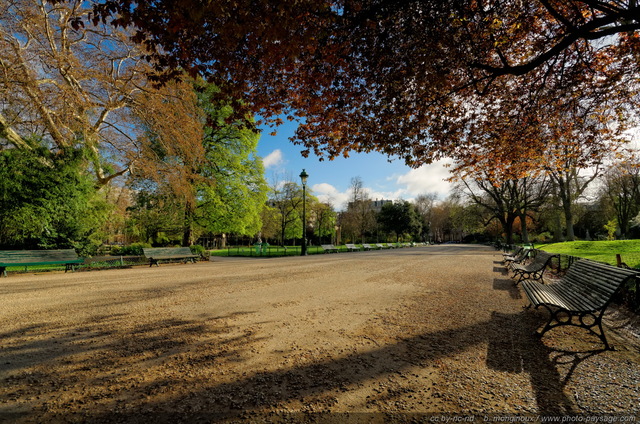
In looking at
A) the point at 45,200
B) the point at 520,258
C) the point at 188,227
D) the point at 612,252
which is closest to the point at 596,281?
the point at 520,258

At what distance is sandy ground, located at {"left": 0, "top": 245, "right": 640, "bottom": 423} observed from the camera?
2379mm

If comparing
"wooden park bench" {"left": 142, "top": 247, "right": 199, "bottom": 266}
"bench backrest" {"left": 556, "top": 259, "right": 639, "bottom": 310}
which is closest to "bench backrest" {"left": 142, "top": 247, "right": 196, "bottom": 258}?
"wooden park bench" {"left": 142, "top": 247, "right": 199, "bottom": 266}

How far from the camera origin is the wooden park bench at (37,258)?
30.8 ft

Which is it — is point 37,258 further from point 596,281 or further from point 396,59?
point 596,281

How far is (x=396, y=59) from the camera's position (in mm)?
5879

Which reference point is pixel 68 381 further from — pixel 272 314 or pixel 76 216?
pixel 76 216

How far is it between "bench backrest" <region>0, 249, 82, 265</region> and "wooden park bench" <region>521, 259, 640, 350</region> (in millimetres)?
14618

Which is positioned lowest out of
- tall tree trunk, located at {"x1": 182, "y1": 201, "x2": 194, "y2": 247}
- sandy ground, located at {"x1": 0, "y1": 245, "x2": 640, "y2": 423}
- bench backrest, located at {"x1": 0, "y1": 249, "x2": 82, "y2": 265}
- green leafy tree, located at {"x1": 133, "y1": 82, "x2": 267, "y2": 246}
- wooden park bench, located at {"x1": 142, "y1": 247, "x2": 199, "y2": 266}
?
sandy ground, located at {"x1": 0, "y1": 245, "x2": 640, "y2": 423}

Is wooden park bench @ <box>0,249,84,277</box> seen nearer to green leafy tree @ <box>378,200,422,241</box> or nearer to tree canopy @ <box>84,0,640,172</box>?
tree canopy @ <box>84,0,640,172</box>

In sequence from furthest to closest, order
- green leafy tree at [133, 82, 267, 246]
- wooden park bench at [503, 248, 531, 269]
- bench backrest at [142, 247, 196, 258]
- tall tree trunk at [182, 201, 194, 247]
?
tall tree trunk at [182, 201, 194, 247], green leafy tree at [133, 82, 267, 246], bench backrest at [142, 247, 196, 258], wooden park bench at [503, 248, 531, 269]

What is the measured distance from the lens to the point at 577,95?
7883mm

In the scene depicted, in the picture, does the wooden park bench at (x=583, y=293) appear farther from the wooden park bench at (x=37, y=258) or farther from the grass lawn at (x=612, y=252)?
the wooden park bench at (x=37, y=258)

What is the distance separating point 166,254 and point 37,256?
4604mm

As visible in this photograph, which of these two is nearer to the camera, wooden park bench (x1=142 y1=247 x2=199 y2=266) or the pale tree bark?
the pale tree bark
